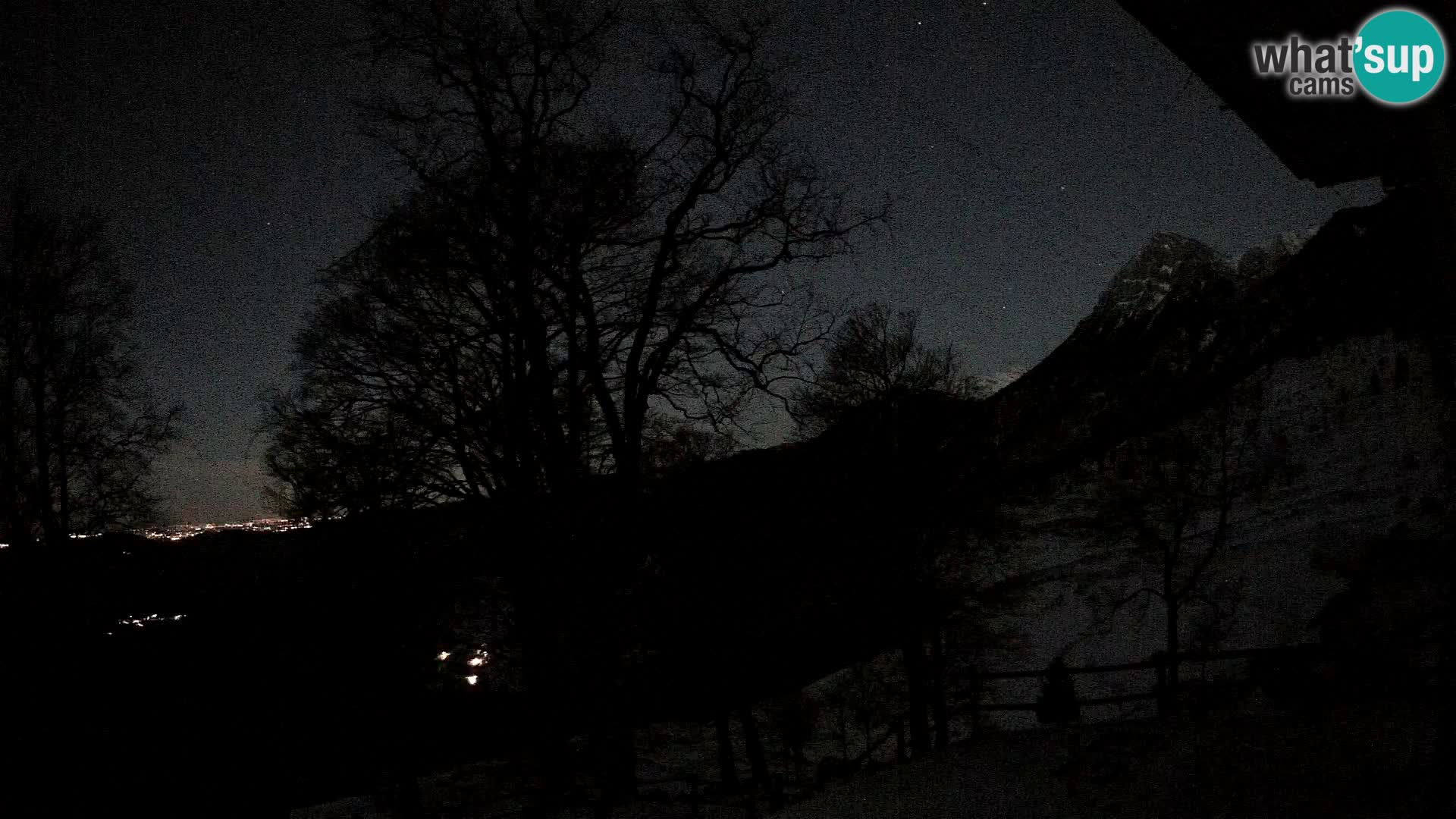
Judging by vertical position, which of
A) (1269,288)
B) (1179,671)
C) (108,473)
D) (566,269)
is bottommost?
(1179,671)

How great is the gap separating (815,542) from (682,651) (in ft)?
21.4

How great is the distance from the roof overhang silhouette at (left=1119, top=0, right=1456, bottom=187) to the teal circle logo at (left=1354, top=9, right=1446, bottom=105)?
4 centimetres

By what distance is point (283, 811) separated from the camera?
11398 mm

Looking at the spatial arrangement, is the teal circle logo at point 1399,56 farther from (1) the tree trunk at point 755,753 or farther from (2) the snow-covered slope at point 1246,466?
(2) the snow-covered slope at point 1246,466

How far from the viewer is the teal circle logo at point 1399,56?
2.26 metres

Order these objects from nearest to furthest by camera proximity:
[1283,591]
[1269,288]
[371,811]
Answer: [371,811]
[1283,591]
[1269,288]

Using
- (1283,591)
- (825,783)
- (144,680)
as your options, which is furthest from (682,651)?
(1283,591)

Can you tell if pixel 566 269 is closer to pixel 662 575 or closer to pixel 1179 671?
pixel 662 575

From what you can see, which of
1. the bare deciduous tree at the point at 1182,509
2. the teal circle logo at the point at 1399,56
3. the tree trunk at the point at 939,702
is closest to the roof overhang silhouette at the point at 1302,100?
the teal circle logo at the point at 1399,56

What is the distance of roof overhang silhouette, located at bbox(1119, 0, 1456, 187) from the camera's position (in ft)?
8.47

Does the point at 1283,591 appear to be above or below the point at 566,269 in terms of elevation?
below

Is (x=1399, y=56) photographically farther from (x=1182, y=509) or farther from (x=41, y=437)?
(x=1182, y=509)

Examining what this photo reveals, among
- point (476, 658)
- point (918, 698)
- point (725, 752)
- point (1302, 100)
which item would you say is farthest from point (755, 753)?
point (1302, 100)

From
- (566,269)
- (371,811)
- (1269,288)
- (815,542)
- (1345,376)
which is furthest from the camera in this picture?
(1269,288)
